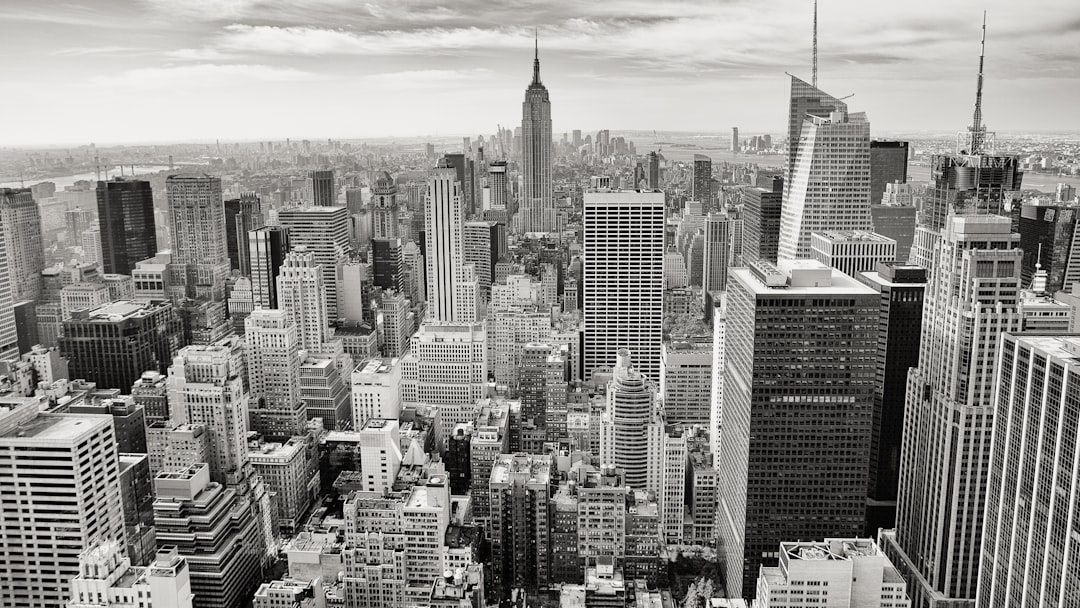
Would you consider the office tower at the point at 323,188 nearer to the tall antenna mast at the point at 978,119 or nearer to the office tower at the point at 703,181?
the office tower at the point at 703,181

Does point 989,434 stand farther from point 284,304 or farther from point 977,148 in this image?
point 284,304

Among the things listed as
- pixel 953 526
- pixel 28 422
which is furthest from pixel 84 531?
pixel 953 526

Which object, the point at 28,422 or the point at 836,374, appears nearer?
the point at 28,422

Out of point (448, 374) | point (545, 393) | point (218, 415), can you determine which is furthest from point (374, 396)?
point (218, 415)

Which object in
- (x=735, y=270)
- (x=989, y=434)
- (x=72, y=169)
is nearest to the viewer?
(x=989, y=434)

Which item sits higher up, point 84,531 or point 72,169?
point 72,169

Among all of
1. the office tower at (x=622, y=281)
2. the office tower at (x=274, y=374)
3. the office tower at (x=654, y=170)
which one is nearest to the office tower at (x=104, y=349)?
the office tower at (x=274, y=374)

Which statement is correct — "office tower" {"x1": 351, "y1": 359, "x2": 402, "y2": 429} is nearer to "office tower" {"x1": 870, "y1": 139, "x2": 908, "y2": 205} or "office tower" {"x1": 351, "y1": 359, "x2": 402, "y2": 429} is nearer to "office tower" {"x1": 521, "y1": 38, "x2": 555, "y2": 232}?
"office tower" {"x1": 521, "y1": 38, "x2": 555, "y2": 232}

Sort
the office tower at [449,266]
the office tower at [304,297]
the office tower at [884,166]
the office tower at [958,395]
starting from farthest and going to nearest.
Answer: the office tower at [449,266] → the office tower at [304,297] → the office tower at [884,166] → the office tower at [958,395]
